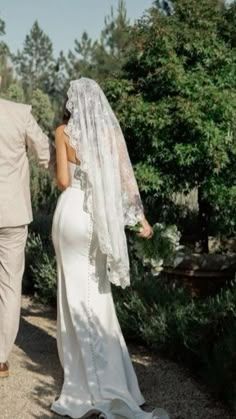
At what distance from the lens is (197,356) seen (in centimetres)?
477

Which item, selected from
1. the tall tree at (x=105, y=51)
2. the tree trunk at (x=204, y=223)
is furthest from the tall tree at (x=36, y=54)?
the tree trunk at (x=204, y=223)

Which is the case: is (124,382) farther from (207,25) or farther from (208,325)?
→ (207,25)

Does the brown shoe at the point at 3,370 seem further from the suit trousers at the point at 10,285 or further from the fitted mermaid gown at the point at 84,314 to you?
the fitted mermaid gown at the point at 84,314

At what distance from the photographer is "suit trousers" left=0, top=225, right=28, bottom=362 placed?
4.75 m

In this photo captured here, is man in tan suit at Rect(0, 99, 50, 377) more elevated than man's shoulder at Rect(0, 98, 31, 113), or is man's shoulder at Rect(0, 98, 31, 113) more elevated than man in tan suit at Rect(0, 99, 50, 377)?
→ man's shoulder at Rect(0, 98, 31, 113)

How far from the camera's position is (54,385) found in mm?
4660

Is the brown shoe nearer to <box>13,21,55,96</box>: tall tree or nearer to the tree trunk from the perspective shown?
the tree trunk

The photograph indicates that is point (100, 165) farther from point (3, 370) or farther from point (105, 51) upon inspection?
point (105, 51)

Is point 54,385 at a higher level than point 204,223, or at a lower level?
lower

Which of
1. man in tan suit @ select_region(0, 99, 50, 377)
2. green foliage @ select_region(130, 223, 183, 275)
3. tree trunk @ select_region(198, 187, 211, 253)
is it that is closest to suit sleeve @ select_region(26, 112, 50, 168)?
man in tan suit @ select_region(0, 99, 50, 377)

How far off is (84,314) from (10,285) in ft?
2.23

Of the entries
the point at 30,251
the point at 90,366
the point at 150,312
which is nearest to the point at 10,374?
the point at 90,366

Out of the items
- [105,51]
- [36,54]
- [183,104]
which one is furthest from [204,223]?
[36,54]

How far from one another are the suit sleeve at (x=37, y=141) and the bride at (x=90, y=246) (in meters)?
0.30
